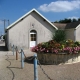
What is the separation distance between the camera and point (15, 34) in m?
21.6

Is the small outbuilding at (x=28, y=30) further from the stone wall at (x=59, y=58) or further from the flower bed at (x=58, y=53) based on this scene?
the stone wall at (x=59, y=58)

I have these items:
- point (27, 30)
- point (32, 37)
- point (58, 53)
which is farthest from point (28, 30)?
point (58, 53)

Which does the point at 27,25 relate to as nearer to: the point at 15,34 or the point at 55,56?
the point at 15,34

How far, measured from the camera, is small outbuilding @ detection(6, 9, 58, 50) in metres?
21.5

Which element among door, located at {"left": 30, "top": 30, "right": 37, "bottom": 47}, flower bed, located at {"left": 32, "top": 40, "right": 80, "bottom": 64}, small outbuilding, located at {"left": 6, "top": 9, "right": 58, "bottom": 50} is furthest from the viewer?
door, located at {"left": 30, "top": 30, "right": 37, "bottom": 47}

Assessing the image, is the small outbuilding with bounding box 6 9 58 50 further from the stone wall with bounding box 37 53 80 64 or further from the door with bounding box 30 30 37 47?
the stone wall with bounding box 37 53 80 64

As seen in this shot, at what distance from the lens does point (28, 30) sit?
72.0 feet

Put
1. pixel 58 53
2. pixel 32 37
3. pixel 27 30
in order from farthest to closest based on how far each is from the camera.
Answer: pixel 32 37, pixel 27 30, pixel 58 53

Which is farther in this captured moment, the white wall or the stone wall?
the white wall

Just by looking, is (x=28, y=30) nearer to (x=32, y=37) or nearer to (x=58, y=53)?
(x=32, y=37)

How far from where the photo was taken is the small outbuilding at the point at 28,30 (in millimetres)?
21516

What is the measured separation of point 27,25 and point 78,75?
15207 mm

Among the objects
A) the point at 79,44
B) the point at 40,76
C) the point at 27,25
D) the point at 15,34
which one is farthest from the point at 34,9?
the point at 40,76

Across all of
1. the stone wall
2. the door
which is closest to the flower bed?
the stone wall
